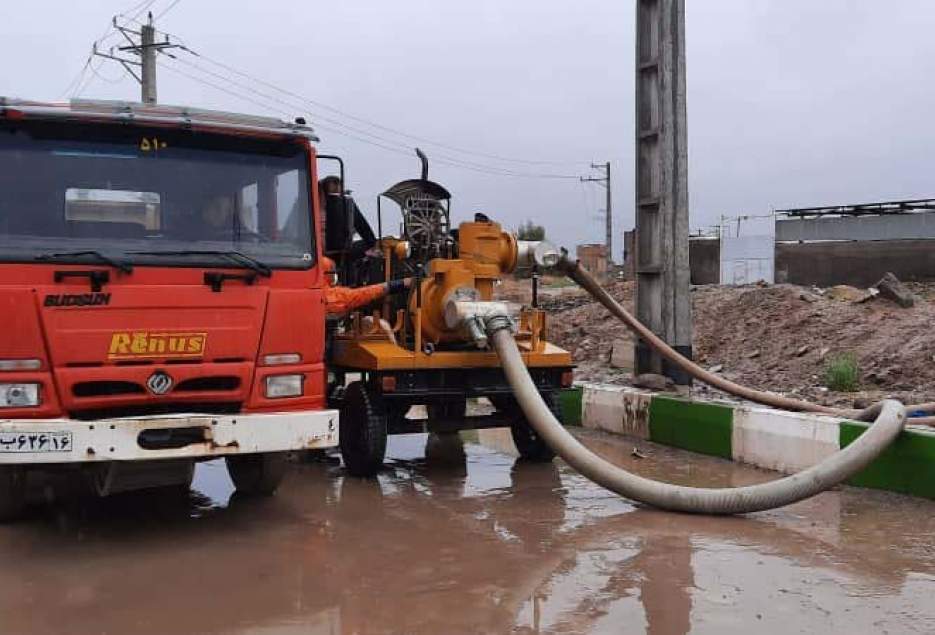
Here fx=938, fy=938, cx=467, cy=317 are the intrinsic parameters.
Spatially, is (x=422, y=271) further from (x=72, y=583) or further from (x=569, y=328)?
(x=569, y=328)

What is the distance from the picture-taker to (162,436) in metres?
5.42

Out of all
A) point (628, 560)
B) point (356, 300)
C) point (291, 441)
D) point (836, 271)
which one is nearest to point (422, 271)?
point (356, 300)

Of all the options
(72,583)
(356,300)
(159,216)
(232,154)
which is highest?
(232,154)

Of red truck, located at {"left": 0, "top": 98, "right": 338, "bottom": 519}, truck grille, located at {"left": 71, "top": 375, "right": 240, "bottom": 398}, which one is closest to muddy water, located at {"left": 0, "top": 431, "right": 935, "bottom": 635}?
red truck, located at {"left": 0, "top": 98, "right": 338, "bottom": 519}

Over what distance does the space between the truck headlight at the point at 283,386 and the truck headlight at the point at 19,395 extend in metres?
1.31

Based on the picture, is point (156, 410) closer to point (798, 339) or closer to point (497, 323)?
point (497, 323)

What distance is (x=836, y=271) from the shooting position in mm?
19297

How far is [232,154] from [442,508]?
2850mm

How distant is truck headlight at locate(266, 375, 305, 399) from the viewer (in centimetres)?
582

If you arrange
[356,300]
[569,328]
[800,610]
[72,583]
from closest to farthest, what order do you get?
[800,610] → [72,583] → [356,300] → [569,328]

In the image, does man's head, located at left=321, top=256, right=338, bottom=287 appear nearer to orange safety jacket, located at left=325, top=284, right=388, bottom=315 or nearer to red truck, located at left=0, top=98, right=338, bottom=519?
orange safety jacket, located at left=325, top=284, right=388, bottom=315

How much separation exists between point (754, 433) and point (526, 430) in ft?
6.56

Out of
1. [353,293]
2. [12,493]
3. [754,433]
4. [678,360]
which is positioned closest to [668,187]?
[678,360]

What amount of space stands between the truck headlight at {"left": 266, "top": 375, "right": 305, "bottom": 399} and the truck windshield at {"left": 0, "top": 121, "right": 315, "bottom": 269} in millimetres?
701
